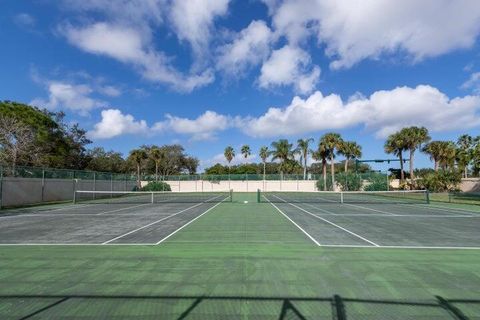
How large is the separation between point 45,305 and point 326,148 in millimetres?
66622

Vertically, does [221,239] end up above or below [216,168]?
below

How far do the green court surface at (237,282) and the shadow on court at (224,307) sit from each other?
0.01m

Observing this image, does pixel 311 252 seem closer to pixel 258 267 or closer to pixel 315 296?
pixel 258 267

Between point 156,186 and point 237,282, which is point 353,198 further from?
point 237,282

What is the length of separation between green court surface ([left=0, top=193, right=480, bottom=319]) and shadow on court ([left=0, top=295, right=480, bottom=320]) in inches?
0.6

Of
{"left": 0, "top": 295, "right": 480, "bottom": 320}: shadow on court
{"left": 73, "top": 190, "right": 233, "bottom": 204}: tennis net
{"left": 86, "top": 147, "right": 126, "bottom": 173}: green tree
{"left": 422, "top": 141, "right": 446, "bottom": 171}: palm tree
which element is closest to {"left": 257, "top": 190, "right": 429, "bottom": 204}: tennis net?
{"left": 73, "top": 190, "right": 233, "bottom": 204}: tennis net

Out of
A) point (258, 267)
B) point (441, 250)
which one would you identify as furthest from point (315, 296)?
point (441, 250)

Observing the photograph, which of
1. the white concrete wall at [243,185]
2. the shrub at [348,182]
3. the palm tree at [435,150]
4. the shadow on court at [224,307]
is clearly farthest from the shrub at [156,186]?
the shadow on court at [224,307]

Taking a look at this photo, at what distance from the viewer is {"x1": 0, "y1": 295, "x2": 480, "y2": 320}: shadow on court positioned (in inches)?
225

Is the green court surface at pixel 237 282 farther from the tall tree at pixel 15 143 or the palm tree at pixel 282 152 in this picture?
the palm tree at pixel 282 152

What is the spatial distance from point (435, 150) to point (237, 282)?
74053 millimetres

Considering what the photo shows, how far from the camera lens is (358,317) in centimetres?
568

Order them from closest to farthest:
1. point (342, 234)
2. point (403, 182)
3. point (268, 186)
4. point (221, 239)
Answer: point (221, 239)
point (342, 234)
point (403, 182)
point (268, 186)

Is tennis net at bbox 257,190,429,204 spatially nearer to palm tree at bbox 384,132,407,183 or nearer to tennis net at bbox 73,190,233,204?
tennis net at bbox 73,190,233,204
